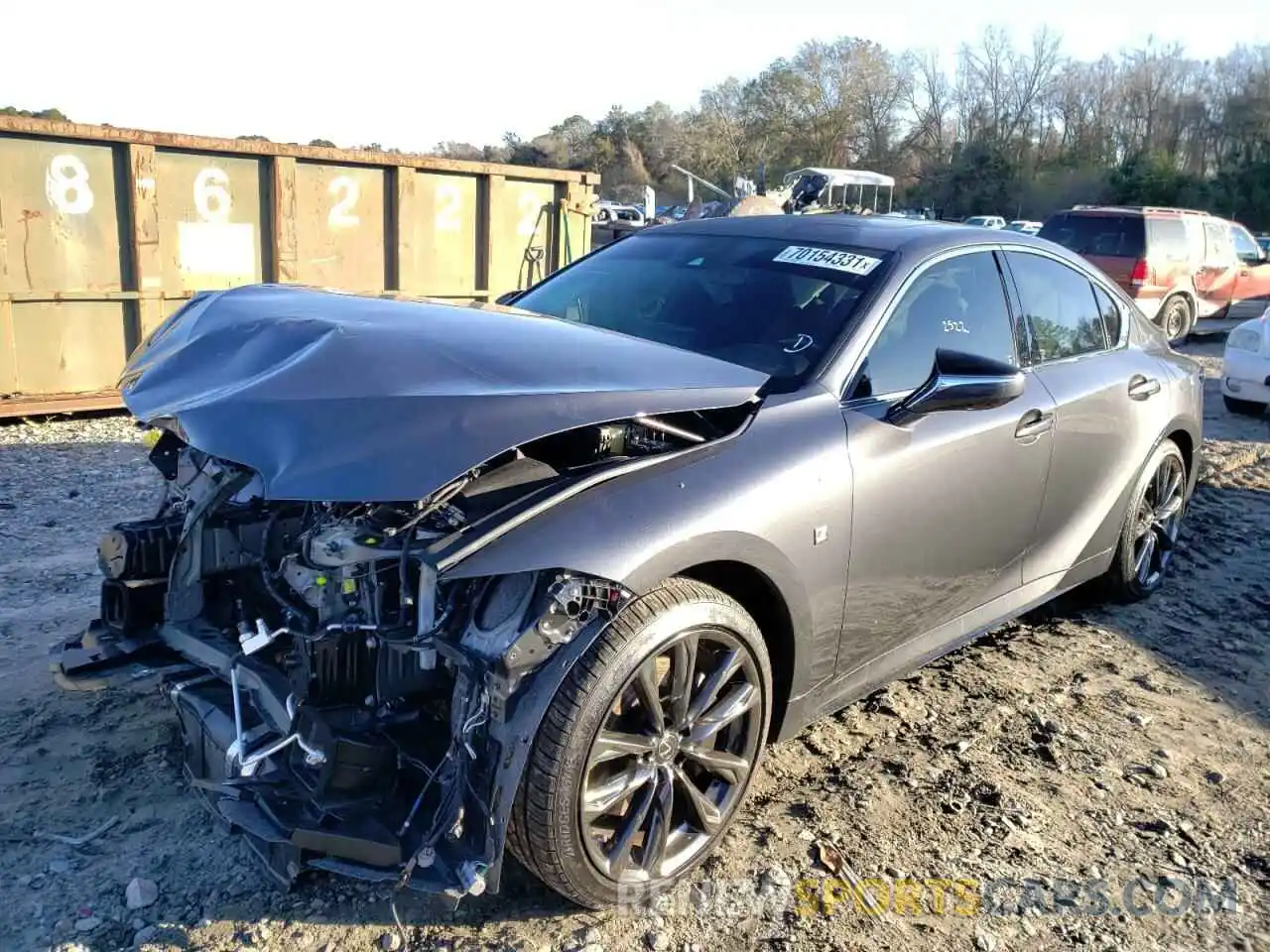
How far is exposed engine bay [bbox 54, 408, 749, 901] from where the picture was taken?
2.34 meters

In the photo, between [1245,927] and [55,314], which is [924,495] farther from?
[55,314]

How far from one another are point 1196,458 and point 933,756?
279 centimetres

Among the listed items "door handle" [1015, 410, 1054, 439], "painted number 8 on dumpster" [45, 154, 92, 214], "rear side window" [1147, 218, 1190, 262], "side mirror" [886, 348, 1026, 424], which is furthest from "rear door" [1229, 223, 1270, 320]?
"painted number 8 on dumpster" [45, 154, 92, 214]

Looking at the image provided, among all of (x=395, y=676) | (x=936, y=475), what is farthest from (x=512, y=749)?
(x=936, y=475)

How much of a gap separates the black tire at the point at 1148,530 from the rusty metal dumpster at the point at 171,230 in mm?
4819

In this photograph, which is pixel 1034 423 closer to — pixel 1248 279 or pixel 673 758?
pixel 673 758

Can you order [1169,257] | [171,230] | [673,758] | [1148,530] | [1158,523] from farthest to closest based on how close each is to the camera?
[1169,257] → [171,230] → [1158,523] → [1148,530] → [673,758]

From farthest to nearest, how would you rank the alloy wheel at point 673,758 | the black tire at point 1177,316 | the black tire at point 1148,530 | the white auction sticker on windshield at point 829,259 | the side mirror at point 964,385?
the black tire at point 1177,316, the black tire at point 1148,530, the white auction sticker on windshield at point 829,259, the side mirror at point 964,385, the alloy wheel at point 673,758

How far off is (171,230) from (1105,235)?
40.8 feet

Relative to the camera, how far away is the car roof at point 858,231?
146 inches

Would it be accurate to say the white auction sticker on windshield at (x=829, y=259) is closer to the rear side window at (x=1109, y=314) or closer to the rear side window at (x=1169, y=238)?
the rear side window at (x=1109, y=314)

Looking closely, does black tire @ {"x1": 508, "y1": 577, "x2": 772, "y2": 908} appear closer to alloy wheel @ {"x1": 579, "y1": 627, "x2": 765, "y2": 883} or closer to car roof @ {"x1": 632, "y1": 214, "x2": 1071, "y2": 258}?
alloy wheel @ {"x1": 579, "y1": 627, "x2": 765, "y2": 883}

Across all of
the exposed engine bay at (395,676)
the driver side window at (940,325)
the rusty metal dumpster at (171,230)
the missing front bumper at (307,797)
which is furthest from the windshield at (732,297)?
the rusty metal dumpster at (171,230)

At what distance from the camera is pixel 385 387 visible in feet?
8.30
